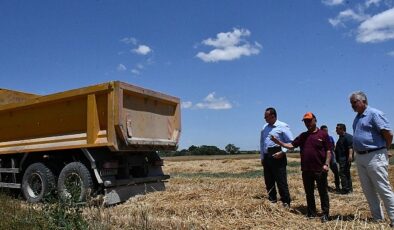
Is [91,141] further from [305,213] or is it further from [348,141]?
[348,141]

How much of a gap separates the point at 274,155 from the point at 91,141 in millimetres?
3541

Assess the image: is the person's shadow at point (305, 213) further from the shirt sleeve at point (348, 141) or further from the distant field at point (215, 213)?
the shirt sleeve at point (348, 141)

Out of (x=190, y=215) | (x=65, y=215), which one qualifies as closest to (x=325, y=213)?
(x=190, y=215)

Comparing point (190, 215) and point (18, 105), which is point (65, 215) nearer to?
point (190, 215)

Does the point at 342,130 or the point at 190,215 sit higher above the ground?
the point at 342,130

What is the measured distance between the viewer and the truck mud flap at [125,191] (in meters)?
8.70

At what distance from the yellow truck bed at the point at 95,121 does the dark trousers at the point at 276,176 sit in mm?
Answer: 2592

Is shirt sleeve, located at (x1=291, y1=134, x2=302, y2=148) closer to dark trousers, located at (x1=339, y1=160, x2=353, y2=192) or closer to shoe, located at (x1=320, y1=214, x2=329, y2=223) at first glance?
shoe, located at (x1=320, y1=214, x2=329, y2=223)

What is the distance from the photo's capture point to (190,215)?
7.05 m

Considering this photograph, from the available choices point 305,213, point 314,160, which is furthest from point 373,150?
point 305,213

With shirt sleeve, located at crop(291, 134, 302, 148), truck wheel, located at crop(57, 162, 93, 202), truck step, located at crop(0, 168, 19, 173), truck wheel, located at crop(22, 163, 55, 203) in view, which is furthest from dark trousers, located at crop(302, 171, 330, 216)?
truck step, located at crop(0, 168, 19, 173)

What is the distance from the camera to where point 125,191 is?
9211mm

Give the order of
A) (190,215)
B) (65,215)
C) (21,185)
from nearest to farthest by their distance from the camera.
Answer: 1. (65,215)
2. (190,215)
3. (21,185)

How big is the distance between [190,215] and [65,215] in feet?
6.94
